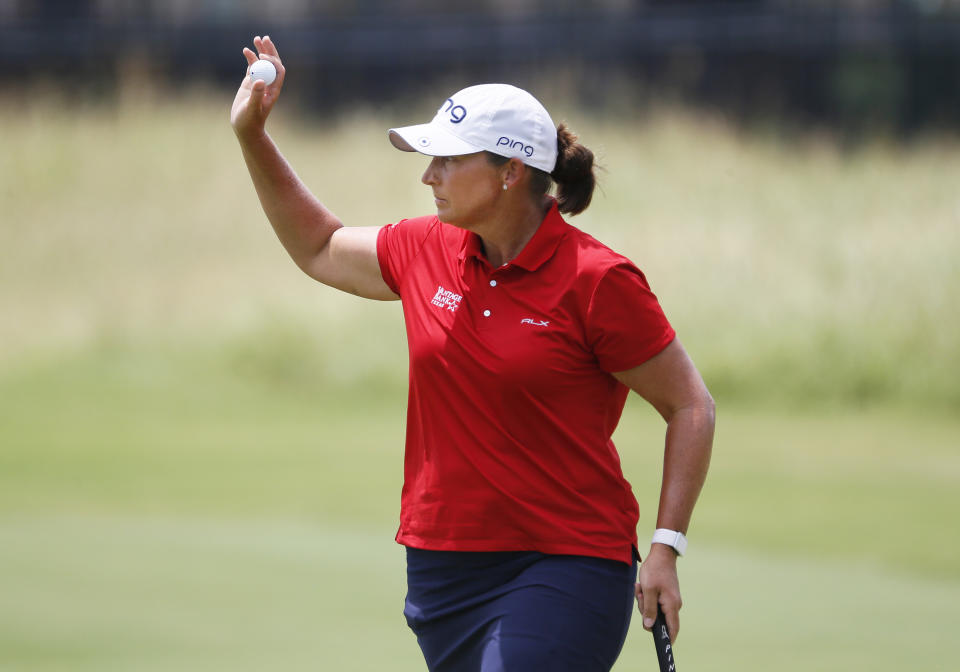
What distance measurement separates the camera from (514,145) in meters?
3.45

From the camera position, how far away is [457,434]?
334 centimetres

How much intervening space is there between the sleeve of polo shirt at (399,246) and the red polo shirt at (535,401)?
353 mm

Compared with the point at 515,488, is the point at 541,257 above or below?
above

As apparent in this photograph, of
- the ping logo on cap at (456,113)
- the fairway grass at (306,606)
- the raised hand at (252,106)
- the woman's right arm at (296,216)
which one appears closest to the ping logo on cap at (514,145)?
the ping logo on cap at (456,113)

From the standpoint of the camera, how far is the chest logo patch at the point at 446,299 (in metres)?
3.44

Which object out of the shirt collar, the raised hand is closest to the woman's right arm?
the raised hand

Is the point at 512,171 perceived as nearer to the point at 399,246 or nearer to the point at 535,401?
the point at 399,246

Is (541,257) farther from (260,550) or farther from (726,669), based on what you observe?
(260,550)

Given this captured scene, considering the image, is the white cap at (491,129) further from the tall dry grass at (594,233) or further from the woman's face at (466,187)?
the tall dry grass at (594,233)

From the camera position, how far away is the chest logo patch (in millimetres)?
3438

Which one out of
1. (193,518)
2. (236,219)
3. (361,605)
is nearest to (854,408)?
(193,518)

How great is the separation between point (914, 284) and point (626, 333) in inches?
545

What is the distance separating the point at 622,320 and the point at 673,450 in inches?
14.7

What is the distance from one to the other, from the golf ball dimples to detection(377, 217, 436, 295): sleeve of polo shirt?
553 millimetres
